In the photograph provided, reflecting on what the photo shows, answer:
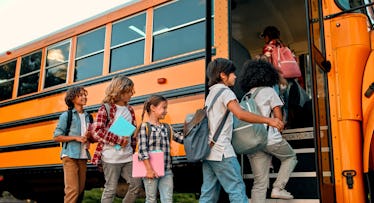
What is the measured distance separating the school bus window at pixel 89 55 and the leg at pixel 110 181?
141 cm

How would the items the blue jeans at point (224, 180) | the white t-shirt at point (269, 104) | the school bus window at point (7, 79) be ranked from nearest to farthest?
the blue jeans at point (224, 180), the white t-shirt at point (269, 104), the school bus window at point (7, 79)

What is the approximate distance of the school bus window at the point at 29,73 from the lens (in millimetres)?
4453

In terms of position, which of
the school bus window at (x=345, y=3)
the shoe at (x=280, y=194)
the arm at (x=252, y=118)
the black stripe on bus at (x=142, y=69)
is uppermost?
the school bus window at (x=345, y=3)

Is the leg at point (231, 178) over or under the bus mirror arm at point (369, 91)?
under

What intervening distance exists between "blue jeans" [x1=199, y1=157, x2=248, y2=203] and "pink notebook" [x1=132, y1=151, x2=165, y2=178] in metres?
0.29

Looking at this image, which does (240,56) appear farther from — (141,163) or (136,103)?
(141,163)

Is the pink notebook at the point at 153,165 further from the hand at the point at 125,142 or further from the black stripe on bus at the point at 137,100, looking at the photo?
the black stripe on bus at the point at 137,100

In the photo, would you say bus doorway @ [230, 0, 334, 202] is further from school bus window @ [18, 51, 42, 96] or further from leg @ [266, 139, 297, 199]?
school bus window @ [18, 51, 42, 96]

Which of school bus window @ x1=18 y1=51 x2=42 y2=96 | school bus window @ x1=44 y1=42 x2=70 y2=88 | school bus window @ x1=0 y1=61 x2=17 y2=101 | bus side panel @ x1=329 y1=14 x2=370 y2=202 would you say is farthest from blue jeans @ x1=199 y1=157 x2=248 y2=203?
school bus window @ x1=0 y1=61 x2=17 y2=101

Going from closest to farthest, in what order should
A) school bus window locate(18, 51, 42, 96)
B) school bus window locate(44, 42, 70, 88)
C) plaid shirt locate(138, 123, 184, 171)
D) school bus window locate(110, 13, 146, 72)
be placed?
plaid shirt locate(138, 123, 184, 171)
school bus window locate(110, 13, 146, 72)
school bus window locate(44, 42, 70, 88)
school bus window locate(18, 51, 42, 96)

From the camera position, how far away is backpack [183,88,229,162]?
2.18 metres

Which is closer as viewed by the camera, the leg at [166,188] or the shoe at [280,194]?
the shoe at [280,194]

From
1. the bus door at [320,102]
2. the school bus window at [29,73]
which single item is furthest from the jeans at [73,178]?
the school bus window at [29,73]

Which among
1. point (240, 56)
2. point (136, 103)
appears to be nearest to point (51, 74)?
point (136, 103)
